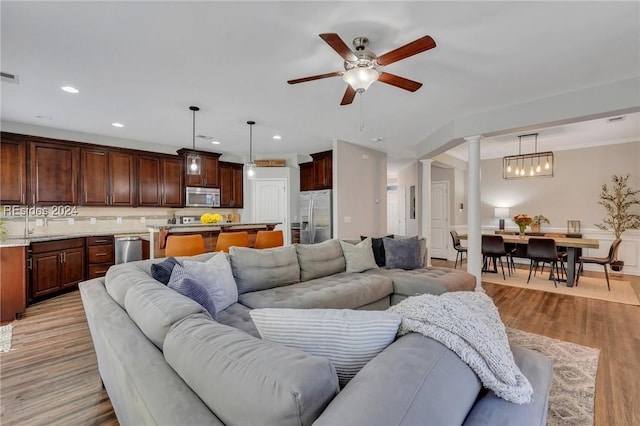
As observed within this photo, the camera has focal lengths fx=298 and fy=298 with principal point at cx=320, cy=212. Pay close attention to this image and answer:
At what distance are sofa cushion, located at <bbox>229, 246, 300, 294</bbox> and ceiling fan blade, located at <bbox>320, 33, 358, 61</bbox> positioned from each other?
6.05 ft

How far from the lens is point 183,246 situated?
3545 millimetres

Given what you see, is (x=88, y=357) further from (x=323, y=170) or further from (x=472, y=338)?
(x=323, y=170)

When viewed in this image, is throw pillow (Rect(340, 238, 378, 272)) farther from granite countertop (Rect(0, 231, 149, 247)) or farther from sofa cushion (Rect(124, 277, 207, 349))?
granite countertop (Rect(0, 231, 149, 247))

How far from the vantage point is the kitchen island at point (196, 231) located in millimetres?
3863

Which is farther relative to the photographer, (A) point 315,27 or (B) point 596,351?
(B) point 596,351

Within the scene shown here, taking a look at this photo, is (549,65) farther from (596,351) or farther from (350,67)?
(596,351)

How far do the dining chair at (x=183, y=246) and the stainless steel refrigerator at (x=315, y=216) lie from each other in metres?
Answer: 3.07

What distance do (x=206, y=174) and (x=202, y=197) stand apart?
1.68 feet

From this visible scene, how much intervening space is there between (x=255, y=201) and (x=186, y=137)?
2.22 m

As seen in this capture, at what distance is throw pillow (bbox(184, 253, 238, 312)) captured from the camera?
2240mm

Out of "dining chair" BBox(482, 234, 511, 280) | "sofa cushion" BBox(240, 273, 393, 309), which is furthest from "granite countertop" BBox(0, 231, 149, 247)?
"dining chair" BBox(482, 234, 511, 280)

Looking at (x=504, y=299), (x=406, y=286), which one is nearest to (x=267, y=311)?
(x=406, y=286)

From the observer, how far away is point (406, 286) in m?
3.18

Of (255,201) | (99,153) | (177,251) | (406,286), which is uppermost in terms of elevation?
(99,153)
